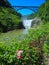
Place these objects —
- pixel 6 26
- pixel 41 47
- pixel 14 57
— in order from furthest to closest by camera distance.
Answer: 1. pixel 6 26
2. pixel 41 47
3. pixel 14 57

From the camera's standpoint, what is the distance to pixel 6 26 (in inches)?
420

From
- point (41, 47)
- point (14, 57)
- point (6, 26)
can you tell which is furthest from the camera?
point (6, 26)

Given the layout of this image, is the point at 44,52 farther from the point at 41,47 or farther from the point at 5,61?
the point at 5,61

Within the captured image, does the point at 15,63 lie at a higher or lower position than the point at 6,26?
higher

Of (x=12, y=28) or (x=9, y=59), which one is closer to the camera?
(x=9, y=59)

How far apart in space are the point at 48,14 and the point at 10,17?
4.28ft

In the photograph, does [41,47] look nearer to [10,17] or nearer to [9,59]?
[9,59]

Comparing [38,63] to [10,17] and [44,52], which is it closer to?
[44,52]

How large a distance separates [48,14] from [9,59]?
6.62 meters

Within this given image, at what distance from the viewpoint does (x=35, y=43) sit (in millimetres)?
5371

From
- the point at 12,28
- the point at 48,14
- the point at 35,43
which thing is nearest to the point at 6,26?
the point at 12,28

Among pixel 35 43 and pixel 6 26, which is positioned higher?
pixel 35 43

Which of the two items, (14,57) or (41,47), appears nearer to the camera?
(14,57)

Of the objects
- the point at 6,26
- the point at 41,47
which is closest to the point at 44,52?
the point at 41,47
